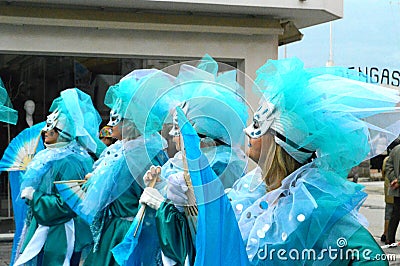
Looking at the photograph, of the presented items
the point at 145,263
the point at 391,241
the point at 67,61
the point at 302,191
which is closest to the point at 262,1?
the point at 67,61

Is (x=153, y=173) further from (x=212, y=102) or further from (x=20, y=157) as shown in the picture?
(x=20, y=157)

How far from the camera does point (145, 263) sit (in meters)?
4.64

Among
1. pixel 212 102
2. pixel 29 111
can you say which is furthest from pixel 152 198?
pixel 29 111

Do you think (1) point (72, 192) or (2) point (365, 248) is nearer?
(2) point (365, 248)

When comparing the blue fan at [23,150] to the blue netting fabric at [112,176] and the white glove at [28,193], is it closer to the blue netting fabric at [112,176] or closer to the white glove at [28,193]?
the white glove at [28,193]

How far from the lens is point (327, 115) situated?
9.34 feet

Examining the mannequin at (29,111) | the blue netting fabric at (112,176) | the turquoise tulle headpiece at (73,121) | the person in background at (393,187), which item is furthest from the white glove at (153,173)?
the mannequin at (29,111)

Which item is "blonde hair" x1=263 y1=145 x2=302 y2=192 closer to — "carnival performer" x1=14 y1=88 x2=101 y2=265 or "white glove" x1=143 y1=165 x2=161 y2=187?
"white glove" x1=143 y1=165 x2=161 y2=187

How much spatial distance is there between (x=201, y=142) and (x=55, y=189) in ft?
7.55

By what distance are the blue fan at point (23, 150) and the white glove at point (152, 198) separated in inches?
91.9

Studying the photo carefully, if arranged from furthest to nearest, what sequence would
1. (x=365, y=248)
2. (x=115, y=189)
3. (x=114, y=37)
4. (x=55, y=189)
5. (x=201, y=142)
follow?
(x=114, y=37) < (x=55, y=189) < (x=115, y=189) < (x=201, y=142) < (x=365, y=248)

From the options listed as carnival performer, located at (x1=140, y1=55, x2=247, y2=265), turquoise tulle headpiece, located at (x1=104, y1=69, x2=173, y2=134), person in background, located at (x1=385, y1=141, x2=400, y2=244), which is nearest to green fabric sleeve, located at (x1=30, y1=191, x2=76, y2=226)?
turquoise tulle headpiece, located at (x1=104, y1=69, x2=173, y2=134)

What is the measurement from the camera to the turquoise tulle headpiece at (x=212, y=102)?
11.4ft

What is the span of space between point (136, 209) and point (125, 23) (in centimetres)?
511
